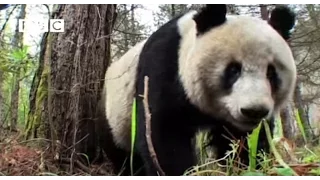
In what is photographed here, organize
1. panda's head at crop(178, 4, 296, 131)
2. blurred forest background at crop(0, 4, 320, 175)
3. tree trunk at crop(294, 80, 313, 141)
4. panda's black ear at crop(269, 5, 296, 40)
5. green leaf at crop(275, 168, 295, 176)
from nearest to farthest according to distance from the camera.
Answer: green leaf at crop(275, 168, 295, 176) → panda's head at crop(178, 4, 296, 131) → panda's black ear at crop(269, 5, 296, 40) → blurred forest background at crop(0, 4, 320, 175) → tree trunk at crop(294, 80, 313, 141)

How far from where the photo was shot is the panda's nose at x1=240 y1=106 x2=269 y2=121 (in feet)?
6.20

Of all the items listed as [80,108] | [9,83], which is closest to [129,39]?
[80,108]

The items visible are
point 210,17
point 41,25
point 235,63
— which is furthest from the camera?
point 41,25

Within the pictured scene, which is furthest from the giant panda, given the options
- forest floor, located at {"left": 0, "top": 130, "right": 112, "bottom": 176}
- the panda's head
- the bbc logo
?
the bbc logo

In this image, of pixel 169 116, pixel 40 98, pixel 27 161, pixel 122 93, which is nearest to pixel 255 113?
pixel 169 116

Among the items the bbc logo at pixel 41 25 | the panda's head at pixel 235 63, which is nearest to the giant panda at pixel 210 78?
the panda's head at pixel 235 63

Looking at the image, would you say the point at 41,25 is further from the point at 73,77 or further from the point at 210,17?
the point at 210,17

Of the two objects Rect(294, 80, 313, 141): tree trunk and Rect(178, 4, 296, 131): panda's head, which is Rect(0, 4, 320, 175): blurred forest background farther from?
Rect(178, 4, 296, 131): panda's head

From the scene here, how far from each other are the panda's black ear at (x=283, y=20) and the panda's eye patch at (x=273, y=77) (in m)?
0.24

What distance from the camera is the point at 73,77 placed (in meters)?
2.76

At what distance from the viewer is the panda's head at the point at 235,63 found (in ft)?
6.60

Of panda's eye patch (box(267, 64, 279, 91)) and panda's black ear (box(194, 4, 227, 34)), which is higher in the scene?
panda's black ear (box(194, 4, 227, 34))

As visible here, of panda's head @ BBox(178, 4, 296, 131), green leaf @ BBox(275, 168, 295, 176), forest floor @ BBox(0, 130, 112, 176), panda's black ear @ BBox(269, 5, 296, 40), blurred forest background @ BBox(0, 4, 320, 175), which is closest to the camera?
green leaf @ BBox(275, 168, 295, 176)

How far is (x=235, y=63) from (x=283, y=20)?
361 mm
